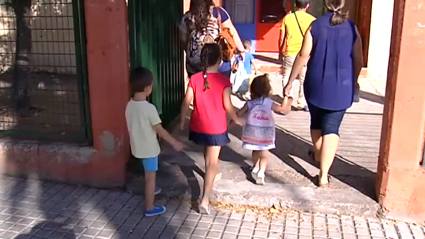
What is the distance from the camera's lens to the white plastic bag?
293 inches

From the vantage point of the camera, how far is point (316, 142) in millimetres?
4562

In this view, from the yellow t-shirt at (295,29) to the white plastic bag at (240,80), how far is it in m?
0.97

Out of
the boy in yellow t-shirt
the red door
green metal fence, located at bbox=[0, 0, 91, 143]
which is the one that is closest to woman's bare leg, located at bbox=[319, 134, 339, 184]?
green metal fence, located at bbox=[0, 0, 91, 143]

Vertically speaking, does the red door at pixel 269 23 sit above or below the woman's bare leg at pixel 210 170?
above

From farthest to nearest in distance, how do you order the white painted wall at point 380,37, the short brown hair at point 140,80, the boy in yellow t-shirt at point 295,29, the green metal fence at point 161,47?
the white painted wall at point 380,37 → the boy in yellow t-shirt at point 295,29 → the green metal fence at point 161,47 → the short brown hair at point 140,80

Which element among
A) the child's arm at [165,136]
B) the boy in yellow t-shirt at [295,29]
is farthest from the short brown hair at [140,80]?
the boy in yellow t-shirt at [295,29]

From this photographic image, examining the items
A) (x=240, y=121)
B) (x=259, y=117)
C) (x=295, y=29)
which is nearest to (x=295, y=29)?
(x=295, y=29)

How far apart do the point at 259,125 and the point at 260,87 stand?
13.3 inches

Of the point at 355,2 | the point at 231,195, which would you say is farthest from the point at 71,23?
the point at 355,2

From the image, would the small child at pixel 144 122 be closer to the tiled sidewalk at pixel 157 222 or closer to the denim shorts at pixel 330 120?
Result: the tiled sidewalk at pixel 157 222

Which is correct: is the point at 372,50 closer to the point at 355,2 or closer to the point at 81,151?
the point at 355,2

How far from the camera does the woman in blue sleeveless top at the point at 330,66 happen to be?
3986mm

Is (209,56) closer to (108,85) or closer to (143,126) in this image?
(143,126)

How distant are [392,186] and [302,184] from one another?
0.79m
